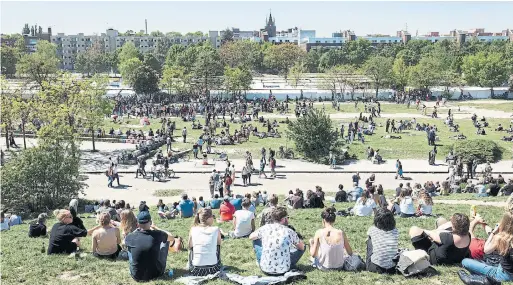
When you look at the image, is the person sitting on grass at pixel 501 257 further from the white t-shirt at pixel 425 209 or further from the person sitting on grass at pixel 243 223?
the white t-shirt at pixel 425 209

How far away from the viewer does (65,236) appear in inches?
377

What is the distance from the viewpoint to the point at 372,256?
829cm

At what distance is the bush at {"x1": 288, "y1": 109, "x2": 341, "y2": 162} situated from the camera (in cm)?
3086

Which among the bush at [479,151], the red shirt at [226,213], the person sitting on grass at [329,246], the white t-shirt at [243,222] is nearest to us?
the person sitting on grass at [329,246]

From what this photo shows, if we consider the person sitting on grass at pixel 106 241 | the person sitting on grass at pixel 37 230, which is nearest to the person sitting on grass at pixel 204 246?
the person sitting on grass at pixel 106 241

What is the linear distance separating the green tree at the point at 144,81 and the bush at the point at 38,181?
46856 mm

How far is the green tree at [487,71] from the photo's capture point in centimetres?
7581

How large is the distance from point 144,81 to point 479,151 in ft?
160

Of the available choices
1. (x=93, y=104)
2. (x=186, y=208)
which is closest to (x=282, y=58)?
(x=93, y=104)

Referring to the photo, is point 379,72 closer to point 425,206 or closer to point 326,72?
point 326,72

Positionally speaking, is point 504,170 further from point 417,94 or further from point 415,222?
point 417,94

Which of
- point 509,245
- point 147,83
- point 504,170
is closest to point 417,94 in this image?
point 147,83

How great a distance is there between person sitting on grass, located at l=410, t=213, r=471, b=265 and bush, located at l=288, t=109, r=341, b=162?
71.8 ft

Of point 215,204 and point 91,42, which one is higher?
point 91,42
